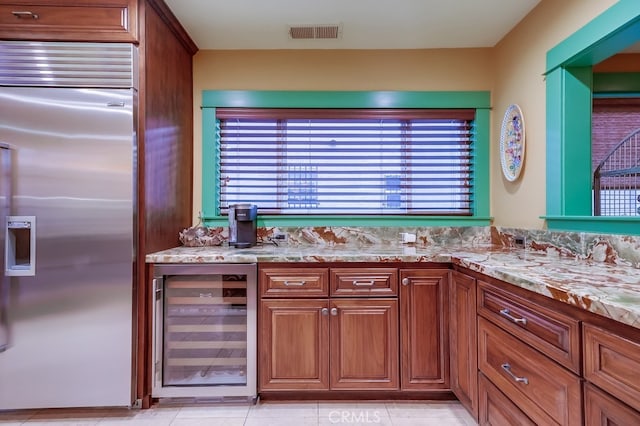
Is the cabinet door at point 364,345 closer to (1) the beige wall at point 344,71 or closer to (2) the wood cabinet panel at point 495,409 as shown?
(2) the wood cabinet panel at point 495,409

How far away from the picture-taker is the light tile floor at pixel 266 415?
1.81m

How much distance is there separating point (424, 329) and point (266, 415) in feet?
3.48

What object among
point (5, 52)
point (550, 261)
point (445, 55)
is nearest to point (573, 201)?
point (550, 261)

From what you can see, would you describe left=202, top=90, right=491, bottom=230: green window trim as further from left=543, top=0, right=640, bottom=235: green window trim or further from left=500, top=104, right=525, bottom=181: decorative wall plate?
left=543, top=0, right=640, bottom=235: green window trim

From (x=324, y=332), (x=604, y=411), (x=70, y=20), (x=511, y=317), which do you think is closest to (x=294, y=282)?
(x=324, y=332)

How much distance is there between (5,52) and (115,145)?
0.81 metres

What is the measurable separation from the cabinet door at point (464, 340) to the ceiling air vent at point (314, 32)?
6.13 feet

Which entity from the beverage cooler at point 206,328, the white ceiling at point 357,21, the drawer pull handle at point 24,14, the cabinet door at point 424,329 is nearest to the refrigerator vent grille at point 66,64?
the drawer pull handle at point 24,14

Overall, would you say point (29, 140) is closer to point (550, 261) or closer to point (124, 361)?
point (124, 361)

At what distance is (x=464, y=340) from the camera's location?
5.82 ft

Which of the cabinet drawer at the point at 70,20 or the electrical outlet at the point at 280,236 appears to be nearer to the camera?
the cabinet drawer at the point at 70,20

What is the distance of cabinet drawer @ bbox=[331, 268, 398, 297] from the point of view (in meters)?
1.94

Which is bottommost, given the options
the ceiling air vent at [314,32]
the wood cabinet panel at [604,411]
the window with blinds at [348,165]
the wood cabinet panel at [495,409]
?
the wood cabinet panel at [495,409]

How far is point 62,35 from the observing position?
1830mm
